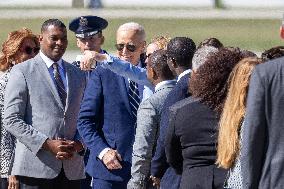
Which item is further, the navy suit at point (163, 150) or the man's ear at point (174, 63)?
the man's ear at point (174, 63)

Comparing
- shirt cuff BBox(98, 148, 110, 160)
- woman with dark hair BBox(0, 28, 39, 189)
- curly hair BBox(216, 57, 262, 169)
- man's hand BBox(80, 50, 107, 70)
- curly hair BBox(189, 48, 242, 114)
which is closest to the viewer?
curly hair BBox(216, 57, 262, 169)

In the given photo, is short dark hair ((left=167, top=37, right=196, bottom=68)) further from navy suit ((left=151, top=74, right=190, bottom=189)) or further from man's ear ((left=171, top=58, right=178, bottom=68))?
navy suit ((left=151, top=74, right=190, bottom=189))

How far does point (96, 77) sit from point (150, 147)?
1.30 metres

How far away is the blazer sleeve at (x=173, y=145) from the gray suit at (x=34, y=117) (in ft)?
6.47

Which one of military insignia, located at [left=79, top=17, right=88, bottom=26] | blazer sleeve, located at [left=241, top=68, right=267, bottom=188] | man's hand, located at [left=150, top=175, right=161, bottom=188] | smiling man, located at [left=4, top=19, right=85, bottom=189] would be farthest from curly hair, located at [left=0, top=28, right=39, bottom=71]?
blazer sleeve, located at [left=241, top=68, right=267, bottom=188]

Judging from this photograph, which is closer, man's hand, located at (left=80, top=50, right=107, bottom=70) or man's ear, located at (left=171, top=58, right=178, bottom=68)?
man's ear, located at (left=171, top=58, right=178, bottom=68)

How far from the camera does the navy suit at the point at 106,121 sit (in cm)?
973

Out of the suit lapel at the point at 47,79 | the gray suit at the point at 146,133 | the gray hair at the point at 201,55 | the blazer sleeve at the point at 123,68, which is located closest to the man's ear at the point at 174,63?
the gray suit at the point at 146,133

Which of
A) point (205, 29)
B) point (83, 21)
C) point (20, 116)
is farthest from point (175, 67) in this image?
point (205, 29)

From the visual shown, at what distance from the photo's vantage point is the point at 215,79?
290 inches

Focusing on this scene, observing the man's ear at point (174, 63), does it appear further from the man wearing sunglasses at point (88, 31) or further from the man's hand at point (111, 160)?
the man wearing sunglasses at point (88, 31)

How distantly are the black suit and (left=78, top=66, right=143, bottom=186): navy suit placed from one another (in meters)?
2.13

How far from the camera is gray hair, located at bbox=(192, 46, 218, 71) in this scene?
789cm

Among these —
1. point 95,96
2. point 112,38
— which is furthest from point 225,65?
point 112,38
